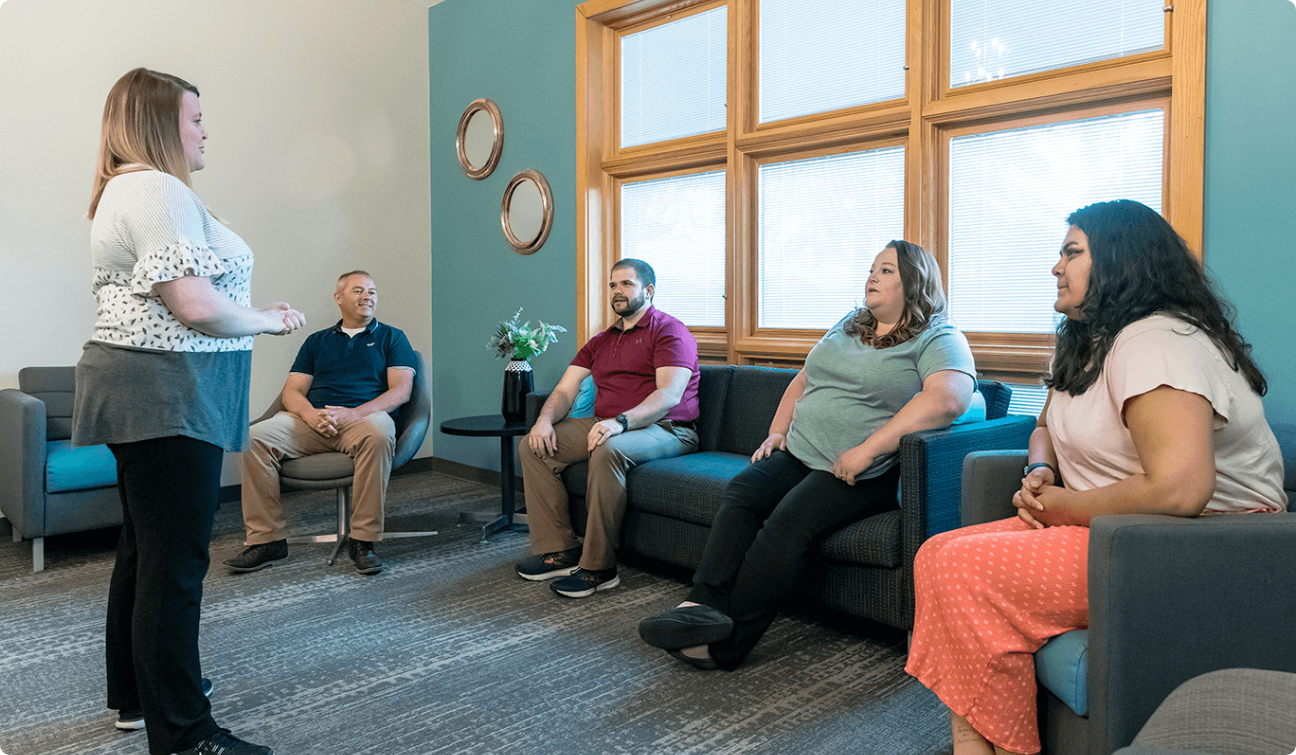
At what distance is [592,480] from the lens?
3234mm

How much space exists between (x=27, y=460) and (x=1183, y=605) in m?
3.71

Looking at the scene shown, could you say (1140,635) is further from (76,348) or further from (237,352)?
(76,348)

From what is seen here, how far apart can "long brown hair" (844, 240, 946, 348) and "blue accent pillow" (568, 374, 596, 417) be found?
1.34 m

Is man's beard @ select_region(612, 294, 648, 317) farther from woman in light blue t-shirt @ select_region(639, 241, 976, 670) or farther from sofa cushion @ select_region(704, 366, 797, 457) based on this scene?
woman in light blue t-shirt @ select_region(639, 241, 976, 670)

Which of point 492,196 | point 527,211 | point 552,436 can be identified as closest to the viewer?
point 552,436

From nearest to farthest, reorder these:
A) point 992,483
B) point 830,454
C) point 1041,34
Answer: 1. point 992,483
2. point 830,454
3. point 1041,34

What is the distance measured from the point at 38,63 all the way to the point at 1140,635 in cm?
473

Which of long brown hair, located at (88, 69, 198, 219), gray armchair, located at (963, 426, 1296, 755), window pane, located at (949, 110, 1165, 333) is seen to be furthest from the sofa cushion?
long brown hair, located at (88, 69, 198, 219)

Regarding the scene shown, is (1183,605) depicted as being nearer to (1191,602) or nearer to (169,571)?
(1191,602)

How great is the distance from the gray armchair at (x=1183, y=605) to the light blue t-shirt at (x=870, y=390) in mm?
1129

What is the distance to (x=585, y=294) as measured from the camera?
4605mm

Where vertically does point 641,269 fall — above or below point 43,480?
above

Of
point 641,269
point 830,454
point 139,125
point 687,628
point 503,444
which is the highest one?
point 139,125

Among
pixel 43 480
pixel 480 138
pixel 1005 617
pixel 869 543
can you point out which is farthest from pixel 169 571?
pixel 480 138
